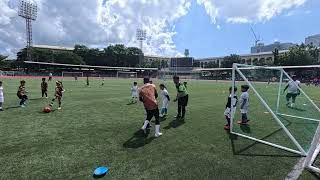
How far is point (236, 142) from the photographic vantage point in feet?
29.2

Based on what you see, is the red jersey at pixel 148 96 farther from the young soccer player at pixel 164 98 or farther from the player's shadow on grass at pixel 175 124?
the young soccer player at pixel 164 98

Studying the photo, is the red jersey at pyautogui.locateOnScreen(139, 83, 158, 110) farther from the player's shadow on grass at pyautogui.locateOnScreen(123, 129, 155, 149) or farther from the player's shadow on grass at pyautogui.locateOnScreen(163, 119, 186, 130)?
the player's shadow on grass at pyautogui.locateOnScreen(163, 119, 186, 130)

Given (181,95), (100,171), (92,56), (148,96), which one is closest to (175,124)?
(181,95)

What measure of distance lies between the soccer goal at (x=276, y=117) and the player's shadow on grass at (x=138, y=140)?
3152mm

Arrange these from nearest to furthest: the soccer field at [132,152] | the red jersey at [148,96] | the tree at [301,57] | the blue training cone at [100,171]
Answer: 1. the blue training cone at [100,171]
2. the soccer field at [132,152]
3. the red jersey at [148,96]
4. the tree at [301,57]

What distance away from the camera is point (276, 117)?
8.22 meters

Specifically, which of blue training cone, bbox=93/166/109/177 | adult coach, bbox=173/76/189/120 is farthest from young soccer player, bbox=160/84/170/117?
blue training cone, bbox=93/166/109/177

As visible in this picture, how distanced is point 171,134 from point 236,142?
216 cm

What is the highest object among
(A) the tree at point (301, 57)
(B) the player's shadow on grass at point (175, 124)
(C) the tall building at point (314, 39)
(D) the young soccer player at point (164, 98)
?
(C) the tall building at point (314, 39)

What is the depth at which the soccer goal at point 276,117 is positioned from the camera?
859cm

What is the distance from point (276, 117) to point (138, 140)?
4157mm

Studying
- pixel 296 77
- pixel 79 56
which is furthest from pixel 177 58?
pixel 296 77

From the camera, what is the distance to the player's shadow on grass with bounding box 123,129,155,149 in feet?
27.3

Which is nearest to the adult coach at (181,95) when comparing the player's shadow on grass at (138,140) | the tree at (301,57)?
the player's shadow on grass at (138,140)
